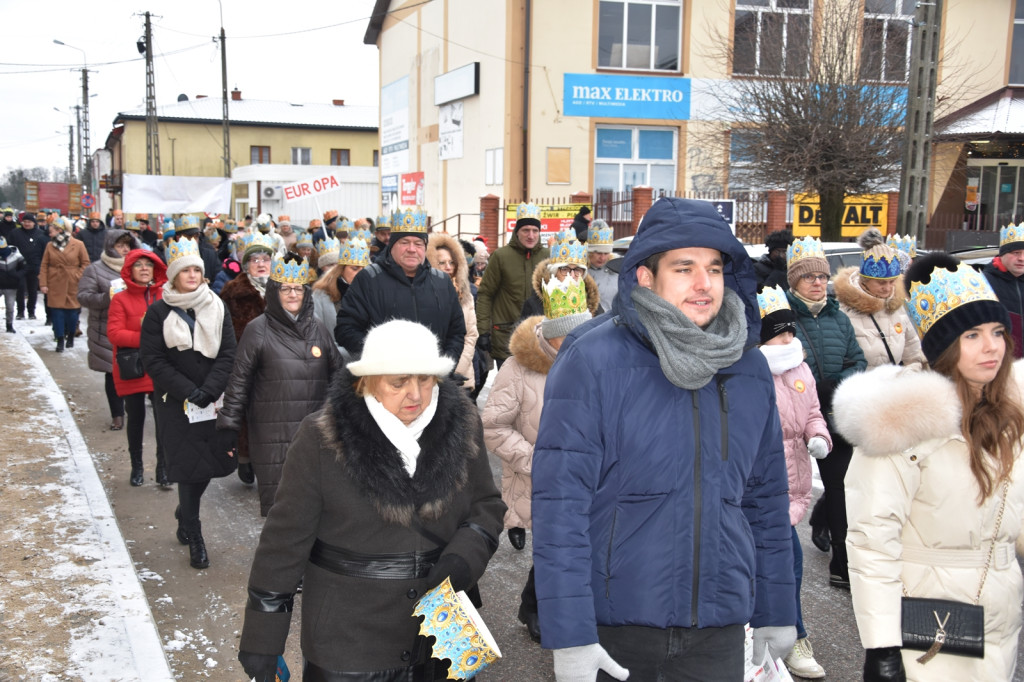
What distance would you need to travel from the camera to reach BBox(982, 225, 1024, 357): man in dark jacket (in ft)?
24.1

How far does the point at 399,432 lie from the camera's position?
3129 millimetres

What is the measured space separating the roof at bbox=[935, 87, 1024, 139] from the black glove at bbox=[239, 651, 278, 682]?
22.4 m

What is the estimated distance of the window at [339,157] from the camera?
6569 cm

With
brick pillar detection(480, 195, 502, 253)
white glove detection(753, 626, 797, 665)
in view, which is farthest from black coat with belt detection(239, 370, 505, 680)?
brick pillar detection(480, 195, 502, 253)

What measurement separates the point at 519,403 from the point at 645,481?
2518 millimetres

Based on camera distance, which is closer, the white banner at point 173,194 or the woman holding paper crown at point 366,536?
the woman holding paper crown at point 366,536

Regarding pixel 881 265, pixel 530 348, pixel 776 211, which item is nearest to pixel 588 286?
pixel 530 348

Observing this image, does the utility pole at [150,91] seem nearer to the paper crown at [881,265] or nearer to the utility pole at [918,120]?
the utility pole at [918,120]

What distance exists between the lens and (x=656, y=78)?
2459cm

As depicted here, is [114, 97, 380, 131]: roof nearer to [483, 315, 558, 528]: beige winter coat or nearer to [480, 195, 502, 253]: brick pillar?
[480, 195, 502, 253]: brick pillar

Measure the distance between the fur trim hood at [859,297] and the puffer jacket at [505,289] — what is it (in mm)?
3536

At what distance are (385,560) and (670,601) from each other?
1020 mm

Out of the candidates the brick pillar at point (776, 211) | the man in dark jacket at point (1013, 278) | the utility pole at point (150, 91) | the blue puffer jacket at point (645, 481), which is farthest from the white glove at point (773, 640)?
the utility pole at point (150, 91)

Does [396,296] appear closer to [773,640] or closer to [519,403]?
[519,403]
